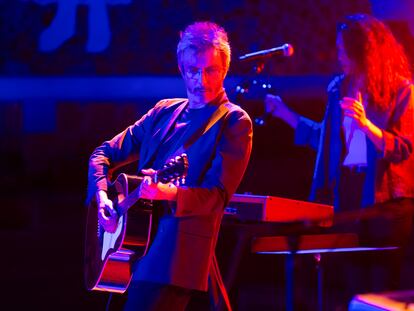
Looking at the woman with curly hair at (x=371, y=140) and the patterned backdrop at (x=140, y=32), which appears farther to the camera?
the patterned backdrop at (x=140, y=32)

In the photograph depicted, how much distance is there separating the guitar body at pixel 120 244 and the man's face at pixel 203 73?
390mm

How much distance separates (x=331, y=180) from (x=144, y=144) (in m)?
1.26

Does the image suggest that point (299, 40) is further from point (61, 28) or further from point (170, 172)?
point (170, 172)

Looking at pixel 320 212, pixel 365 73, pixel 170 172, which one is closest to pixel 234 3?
pixel 365 73

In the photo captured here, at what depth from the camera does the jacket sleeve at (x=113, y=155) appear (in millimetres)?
2975

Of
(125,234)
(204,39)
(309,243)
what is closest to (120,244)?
(125,234)

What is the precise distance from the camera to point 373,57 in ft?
12.2

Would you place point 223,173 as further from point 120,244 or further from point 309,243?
point 309,243

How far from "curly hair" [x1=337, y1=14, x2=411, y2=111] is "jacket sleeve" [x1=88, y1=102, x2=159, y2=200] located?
50.7 inches

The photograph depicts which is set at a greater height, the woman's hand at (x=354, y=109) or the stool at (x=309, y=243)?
the woman's hand at (x=354, y=109)

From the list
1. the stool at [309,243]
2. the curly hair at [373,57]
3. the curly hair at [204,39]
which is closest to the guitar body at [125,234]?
the curly hair at [204,39]

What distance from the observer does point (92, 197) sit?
305cm

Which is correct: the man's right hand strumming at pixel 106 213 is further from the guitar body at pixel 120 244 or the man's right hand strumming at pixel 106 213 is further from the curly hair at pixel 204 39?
the curly hair at pixel 204 39

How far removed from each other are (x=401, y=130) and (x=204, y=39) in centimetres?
138
